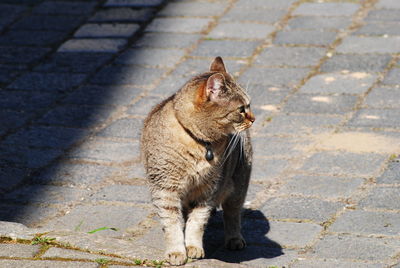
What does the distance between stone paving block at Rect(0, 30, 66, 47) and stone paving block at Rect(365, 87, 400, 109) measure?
339cm

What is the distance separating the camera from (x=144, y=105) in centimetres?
721

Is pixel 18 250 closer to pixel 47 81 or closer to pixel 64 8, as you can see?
pixel 47 81

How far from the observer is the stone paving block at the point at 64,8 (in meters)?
9.38

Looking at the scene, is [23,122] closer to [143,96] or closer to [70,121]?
[70,121]

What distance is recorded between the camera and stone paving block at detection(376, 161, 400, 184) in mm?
5734

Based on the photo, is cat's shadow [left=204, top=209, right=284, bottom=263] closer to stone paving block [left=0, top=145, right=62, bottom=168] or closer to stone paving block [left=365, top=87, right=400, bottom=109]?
stone paving block [left=0, top=145, right=62, bottom=168]

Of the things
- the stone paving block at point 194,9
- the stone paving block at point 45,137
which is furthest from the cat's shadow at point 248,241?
the stone paving block at point 194,9

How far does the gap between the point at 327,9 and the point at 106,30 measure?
2382mm

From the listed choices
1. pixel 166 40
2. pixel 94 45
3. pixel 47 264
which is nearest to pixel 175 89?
pixel 166 40

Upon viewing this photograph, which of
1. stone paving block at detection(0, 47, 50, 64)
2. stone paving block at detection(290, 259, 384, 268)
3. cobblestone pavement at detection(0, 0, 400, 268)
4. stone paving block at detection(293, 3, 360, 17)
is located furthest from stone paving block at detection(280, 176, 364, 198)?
stone paving block at detection(0, 47, 50, 64)

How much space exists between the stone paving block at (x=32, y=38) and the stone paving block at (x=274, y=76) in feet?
7.28

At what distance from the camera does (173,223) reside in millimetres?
4730

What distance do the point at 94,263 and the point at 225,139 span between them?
1075 millimetres

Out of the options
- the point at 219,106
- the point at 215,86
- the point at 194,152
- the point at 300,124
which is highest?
the point at 215,86
